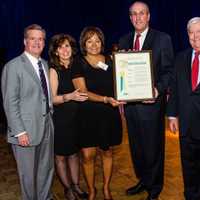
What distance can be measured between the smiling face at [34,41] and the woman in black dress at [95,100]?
33 cm

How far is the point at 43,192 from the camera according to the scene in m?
3.02

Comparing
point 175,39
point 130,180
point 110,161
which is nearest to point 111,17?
point 175,39

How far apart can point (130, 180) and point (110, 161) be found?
0.86 metres

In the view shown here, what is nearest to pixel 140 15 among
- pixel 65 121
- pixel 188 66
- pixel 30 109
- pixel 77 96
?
pixel 188 66

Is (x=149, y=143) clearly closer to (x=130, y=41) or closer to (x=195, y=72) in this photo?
(x=195, y=72)

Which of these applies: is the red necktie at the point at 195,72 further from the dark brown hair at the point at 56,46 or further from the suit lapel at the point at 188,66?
the dark brown hair at the point at 56,46

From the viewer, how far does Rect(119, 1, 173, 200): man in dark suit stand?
9.92 feet

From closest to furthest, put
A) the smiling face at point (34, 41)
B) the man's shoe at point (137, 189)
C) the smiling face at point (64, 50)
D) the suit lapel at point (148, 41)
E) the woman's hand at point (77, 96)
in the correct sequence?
the smiling face at point (34, 41), the woman's hand at point (77, 96), the smiling face at point (64, 50), the suit lapel at point (148, 41), the man's shoe at point (137, 189)

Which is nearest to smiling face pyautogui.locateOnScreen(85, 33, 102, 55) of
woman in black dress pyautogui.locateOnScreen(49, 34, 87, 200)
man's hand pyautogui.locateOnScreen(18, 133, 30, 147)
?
woman in black dress pyautogui.locateOnScreen(49, 34, 87, 200)

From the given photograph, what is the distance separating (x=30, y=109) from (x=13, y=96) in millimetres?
165

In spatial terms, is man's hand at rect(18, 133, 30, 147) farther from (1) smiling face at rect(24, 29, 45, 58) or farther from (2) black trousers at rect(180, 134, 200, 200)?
(2) black trousers at rect(180, 134, 200, 200)

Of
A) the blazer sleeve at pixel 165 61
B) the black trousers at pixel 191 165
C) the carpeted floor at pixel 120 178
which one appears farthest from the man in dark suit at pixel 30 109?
the black trousers at pixel 191 165

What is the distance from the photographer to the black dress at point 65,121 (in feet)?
9.72

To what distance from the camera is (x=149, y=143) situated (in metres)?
3.15
